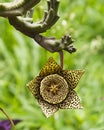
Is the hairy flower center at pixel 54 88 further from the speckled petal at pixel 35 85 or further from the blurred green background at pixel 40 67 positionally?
the blurred green background at pixel 40 67

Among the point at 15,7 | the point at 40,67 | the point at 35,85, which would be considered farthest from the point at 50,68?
the point at 40,67

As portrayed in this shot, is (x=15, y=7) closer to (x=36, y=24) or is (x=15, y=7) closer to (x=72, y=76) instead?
(x=36, y=24)

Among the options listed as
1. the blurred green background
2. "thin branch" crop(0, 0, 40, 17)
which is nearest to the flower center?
"thin branch" crop(0, 0, 40, 17)

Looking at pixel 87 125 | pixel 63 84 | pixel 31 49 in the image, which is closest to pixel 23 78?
pixel 31 49

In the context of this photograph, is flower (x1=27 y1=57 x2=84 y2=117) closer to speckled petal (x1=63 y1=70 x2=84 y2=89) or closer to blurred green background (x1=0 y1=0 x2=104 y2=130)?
speckled petal (x1=63 y1=70 x2=84 y2=89)

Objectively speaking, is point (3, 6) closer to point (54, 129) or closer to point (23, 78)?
point (54, 129)
